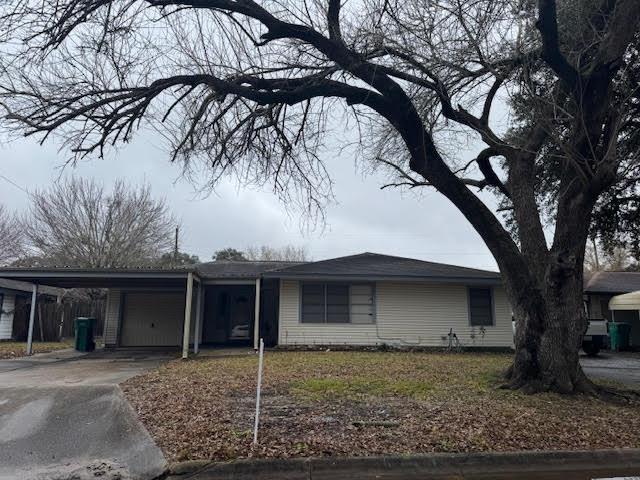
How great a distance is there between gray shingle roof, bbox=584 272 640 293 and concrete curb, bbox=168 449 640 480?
19.1 meters

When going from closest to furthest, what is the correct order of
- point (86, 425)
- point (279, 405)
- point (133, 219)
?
1. point (86, 425)
2. point (279, 405)
3. point (133, 219)

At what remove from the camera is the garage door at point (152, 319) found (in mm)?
18734

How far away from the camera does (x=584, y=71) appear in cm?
827

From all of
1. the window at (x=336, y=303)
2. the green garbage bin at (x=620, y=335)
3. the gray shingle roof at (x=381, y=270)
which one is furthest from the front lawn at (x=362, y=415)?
the green garbage bin at (x=620, y=335)

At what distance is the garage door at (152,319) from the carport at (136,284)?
37 mm

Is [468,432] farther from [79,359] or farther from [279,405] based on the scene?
[79,359]

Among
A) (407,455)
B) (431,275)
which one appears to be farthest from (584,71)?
(431,275)

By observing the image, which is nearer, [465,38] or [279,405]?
[279,405]

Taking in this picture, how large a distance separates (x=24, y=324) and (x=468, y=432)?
2336 cm

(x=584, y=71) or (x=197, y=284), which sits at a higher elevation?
(x=584, y=71)

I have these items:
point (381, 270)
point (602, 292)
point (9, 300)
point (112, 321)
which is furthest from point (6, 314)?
point (602, 292)

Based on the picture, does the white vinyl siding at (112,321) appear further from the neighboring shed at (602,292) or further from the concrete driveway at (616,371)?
the neighboring shed at (602,292)

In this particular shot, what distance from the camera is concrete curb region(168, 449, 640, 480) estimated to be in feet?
15.6

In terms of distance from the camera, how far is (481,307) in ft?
56.9
